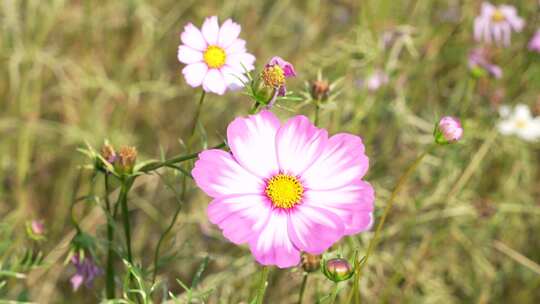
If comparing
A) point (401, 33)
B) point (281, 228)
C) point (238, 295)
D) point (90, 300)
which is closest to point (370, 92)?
point (401, 33)

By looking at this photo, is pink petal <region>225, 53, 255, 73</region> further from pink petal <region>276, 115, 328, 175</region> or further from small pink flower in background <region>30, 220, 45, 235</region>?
small pink flower in background <region>30, 220, 45, 235</region>

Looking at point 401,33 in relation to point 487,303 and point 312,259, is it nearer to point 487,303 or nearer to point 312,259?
point 487,303

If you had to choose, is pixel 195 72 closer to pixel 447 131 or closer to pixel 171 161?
pixel 171 161

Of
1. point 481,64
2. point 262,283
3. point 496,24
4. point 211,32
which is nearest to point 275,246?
point 262,283

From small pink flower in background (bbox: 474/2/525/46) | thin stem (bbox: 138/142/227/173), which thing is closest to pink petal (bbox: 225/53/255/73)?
thin stem (bbox: 138/142/227/173)

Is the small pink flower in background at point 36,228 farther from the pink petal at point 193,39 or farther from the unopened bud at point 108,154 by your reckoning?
the pink petal at point 193,39
